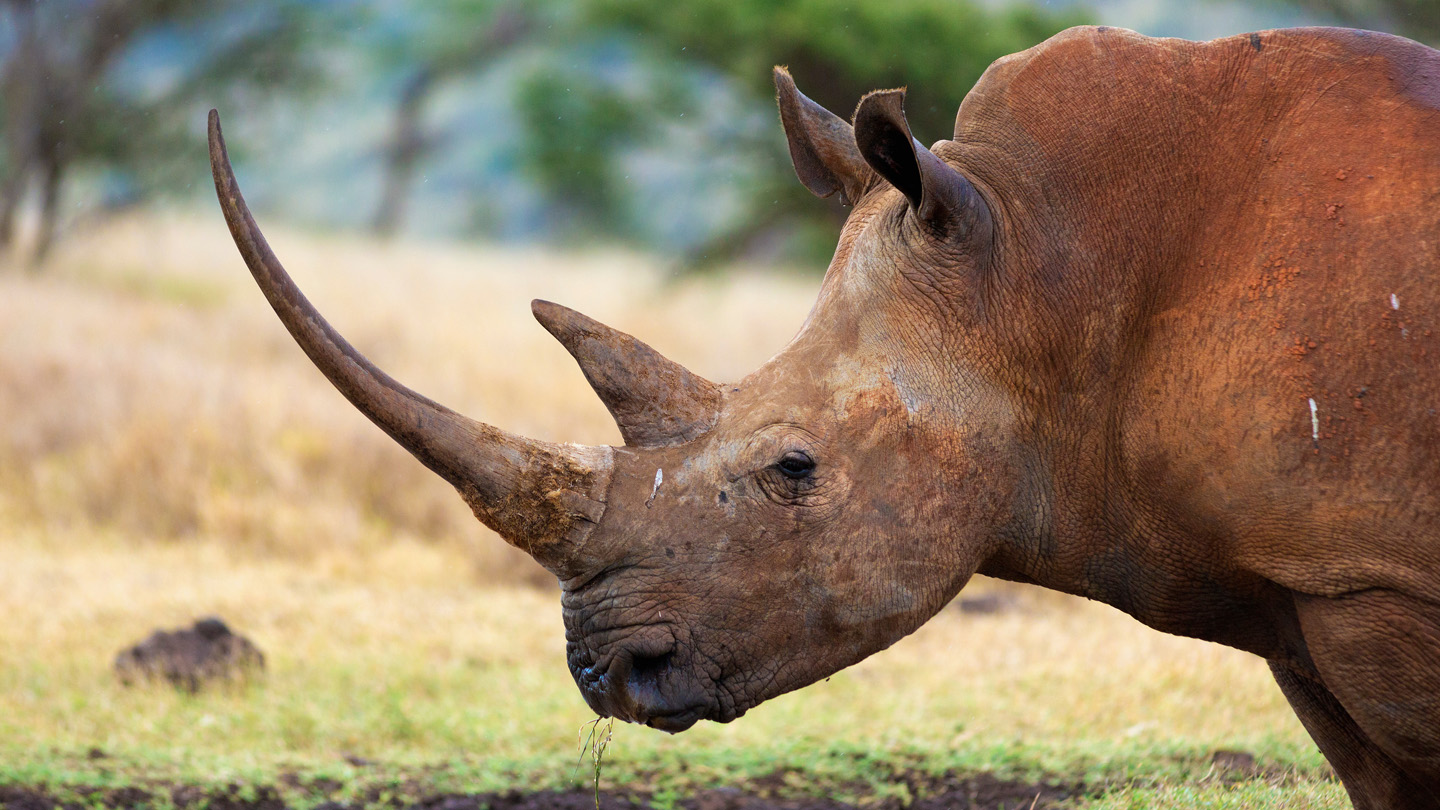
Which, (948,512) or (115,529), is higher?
(115,529)

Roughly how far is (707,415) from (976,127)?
83 cm

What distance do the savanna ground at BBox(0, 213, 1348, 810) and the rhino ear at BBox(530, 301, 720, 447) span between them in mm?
1890

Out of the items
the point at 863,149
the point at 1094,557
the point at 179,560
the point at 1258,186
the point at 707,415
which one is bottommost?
the point at 1094,557

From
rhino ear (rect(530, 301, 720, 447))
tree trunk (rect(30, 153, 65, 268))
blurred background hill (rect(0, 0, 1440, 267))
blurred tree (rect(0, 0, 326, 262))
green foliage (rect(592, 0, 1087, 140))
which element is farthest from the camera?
blurred tree (rect(0, 0, 326, 262))

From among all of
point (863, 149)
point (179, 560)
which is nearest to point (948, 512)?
point (863, 149)

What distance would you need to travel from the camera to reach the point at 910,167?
288cm

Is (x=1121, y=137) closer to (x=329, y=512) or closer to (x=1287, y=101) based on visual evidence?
(x=1287, y=101)

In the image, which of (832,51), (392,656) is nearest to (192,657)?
(392,656)

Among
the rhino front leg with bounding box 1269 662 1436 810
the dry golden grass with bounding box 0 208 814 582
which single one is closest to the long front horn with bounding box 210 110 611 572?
the rhino front leg with bounding box 1269 662 1436 810

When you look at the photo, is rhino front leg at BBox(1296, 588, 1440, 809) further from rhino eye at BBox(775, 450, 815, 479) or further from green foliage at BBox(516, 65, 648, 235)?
green foliage at BBox(516, 65, 648, 235)

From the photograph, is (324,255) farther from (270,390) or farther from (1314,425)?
(1314,425)

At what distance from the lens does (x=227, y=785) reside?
15.9ft

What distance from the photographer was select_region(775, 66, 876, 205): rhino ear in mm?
3410

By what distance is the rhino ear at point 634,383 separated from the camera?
2957mm
